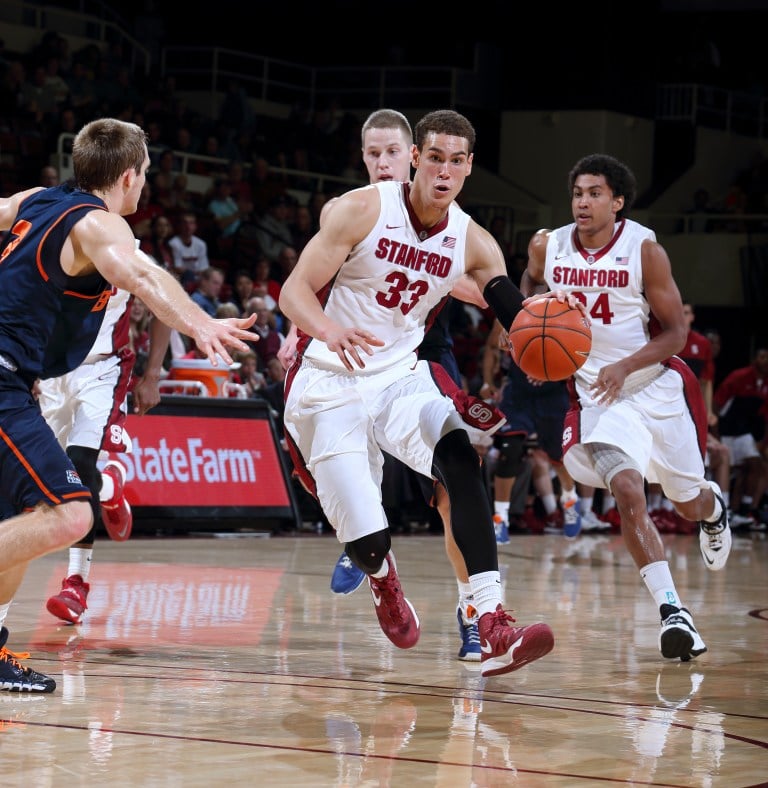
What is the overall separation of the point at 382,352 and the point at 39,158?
34.3 ft

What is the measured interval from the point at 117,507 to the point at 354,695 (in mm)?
2606

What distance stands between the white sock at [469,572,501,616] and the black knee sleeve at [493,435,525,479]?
20.3 ft

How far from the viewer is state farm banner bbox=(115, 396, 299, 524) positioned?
1077 centimetres

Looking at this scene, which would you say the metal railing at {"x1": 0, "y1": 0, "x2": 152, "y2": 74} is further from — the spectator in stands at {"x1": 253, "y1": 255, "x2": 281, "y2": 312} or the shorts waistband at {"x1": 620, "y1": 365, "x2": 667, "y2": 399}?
the shorts waistband at {"x1": 620, "y1": 365, "x2": 667, "y2": 399}

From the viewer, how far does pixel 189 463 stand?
36.2 ft

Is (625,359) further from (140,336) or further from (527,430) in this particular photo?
(140,336)

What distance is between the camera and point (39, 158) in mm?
14961

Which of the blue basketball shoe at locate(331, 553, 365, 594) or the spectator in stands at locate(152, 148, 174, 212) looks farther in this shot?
the spectator in stands at locate(152, 148, 174, 212)

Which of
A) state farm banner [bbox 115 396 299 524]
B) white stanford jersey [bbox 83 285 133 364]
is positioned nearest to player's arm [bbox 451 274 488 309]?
white stanford jersey [bbox 83 285 133 364]

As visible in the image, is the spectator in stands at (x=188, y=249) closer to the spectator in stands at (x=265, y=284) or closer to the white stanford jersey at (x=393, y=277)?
the spectator in stands at (x=265, y=284)

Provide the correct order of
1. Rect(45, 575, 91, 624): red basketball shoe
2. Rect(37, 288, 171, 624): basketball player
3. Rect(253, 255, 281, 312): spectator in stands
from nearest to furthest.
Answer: Rect(45, 575, 91, 624): red basketball shoe → Rect(37, 288, 171, 624): basketball player → Rect(253, 255, 281, 312): spectator in stands

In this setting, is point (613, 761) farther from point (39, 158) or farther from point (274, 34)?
point (274, 34)

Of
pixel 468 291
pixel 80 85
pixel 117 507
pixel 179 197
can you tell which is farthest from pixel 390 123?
pixel 80 85

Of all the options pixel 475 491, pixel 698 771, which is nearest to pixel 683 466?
pixel 475 491
